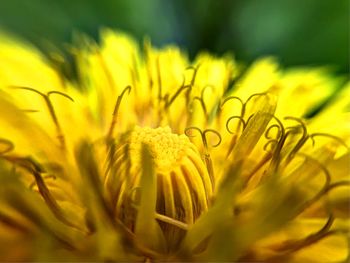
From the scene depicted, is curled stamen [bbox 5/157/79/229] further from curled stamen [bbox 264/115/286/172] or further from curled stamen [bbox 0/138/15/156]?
curled stamen [bbox 264/115/286/172]

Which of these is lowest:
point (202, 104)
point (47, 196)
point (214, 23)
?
point (47, 196)

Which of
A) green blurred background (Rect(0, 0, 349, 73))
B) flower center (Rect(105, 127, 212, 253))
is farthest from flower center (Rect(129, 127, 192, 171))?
green blurred background (Rect(0, 0, 349, 73))

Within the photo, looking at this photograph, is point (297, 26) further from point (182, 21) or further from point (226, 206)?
point (226, 206)

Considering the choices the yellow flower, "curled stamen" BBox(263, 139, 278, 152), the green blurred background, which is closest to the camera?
the yellow flower

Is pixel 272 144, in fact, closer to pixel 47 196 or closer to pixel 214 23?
pixel 47 196

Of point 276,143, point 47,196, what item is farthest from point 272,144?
point 47,196

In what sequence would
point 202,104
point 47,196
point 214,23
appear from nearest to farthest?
point 47,196, point 202,104, point 214,23

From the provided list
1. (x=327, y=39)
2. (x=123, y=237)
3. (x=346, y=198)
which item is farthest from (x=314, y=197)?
(x=327, y=39)

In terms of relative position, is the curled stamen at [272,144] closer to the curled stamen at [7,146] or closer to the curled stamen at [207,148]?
the curled stamen at [207,148]
